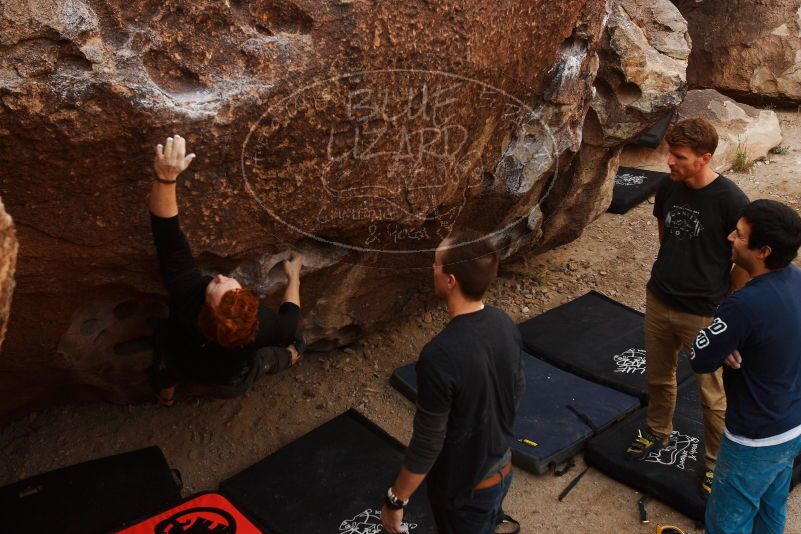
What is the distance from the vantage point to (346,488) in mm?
3660

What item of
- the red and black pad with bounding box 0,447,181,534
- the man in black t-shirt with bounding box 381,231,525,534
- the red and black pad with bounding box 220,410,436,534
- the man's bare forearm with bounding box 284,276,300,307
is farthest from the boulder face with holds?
the man in black t-shirt with bounding box 381,231,525,534

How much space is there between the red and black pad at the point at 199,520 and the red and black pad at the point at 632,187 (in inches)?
182

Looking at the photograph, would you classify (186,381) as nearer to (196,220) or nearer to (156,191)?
(196,220)

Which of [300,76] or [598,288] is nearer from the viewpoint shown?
[300,76]

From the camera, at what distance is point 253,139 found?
2963 mm

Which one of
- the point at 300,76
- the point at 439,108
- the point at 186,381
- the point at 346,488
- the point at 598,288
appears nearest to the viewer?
the point at 300,76

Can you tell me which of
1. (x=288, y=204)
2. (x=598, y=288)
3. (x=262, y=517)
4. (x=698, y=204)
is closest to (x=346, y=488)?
(x=262, y=517)

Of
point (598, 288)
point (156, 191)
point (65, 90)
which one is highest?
point (65, 90)

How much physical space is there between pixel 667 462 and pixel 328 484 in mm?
1666

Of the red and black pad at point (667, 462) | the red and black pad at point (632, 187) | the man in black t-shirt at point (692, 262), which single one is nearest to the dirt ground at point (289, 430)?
the red and black pad at point (667, 462)

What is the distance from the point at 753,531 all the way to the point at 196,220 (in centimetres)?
251

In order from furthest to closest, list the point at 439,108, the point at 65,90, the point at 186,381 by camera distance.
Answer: the point at 439,108, the point at 186,381, the point at 65,90

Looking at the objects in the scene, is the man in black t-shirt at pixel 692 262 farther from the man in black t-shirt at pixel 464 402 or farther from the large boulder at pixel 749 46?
the large boulder at pixel 749 46

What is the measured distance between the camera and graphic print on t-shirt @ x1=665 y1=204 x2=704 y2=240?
3.44 metres
